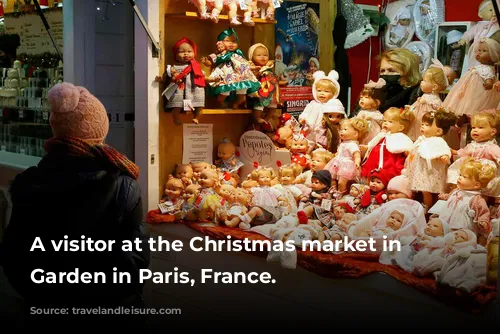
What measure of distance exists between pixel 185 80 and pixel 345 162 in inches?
46.2

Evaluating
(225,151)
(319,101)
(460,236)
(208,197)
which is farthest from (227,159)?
(460,236)

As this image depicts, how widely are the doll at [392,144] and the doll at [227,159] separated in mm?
1103

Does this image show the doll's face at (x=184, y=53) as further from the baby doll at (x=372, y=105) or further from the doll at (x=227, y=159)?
the baby doll at (x=372, y=105)

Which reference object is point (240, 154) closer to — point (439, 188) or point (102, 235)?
point (439, 188)

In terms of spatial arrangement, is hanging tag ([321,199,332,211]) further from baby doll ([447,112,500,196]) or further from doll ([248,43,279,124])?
doll ([248,43,279,124])

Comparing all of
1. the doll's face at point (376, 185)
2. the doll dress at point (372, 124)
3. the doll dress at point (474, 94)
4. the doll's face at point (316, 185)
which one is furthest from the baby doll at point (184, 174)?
the doll dress at point (474, 94)

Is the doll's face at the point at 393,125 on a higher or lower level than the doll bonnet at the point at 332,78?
lower

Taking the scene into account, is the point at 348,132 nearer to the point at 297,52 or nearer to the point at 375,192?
the point at 375,192

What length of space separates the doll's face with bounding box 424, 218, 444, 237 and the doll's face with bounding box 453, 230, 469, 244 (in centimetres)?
10

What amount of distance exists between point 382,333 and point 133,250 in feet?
5.10

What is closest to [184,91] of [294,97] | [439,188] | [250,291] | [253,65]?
[253,65]

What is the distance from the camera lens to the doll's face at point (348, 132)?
5.31 meters

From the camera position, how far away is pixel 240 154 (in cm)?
605

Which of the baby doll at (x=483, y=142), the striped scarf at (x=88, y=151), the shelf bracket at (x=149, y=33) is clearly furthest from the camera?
the shelf bracket at (x=149, y=33)
